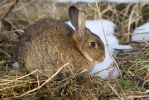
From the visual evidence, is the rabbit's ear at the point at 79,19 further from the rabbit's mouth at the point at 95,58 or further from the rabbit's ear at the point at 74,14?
the rabbit's mouth at the point at 95,58

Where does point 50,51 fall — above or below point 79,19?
below

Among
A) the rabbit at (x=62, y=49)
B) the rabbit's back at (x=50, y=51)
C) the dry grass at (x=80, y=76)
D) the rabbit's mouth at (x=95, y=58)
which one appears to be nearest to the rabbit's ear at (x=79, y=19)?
the rabbit at (x=62, y=49)

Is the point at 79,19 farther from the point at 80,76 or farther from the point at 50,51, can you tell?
the point at 80,76

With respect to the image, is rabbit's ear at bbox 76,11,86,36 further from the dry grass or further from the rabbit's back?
the dry grass

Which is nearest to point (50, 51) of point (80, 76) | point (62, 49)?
point (62, 49)

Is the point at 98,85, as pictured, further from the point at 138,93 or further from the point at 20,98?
the point at 20,98

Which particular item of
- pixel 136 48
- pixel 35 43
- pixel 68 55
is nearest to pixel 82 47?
pixel 68 55
